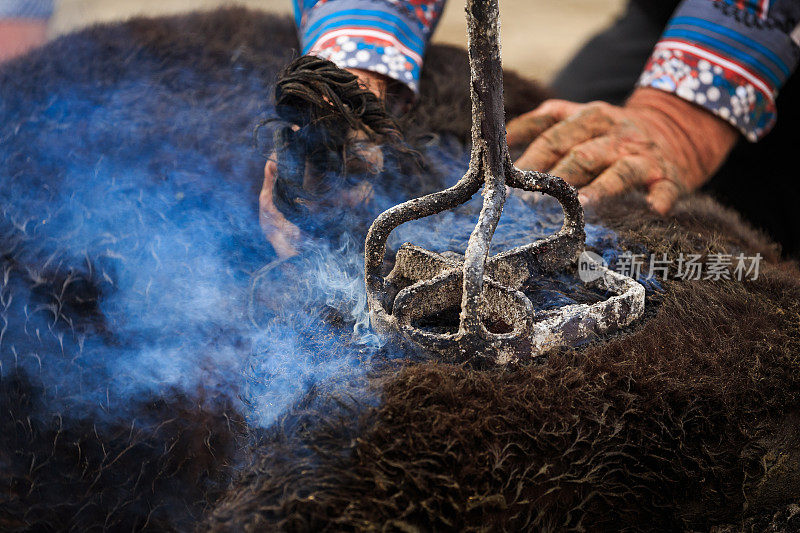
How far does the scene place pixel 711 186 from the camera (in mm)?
1479

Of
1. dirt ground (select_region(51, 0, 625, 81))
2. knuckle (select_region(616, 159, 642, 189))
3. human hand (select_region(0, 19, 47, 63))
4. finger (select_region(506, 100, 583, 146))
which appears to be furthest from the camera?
dirt ground (select_region(51, 0, 625, 81))

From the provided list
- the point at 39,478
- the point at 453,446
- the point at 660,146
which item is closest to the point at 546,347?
the point at 453,446

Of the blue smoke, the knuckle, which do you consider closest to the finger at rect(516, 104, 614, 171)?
the knuckle

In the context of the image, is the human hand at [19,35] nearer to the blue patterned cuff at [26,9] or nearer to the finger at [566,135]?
the blue patterned cuff at [26,9]

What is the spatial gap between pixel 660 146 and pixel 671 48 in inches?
8.7

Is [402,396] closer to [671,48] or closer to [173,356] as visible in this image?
[173,356]

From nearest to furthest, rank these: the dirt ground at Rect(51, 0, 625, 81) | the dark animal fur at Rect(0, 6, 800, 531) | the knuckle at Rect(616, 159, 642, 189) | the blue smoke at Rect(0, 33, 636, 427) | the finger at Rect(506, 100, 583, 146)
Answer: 1. the dark animal fur at Rect(0, 6, 800, 531)
2. the blue smoke at Rect(0, 33, 636, 427)
3. the knuckle at Rect(616, 159, 642, 189)
4. the finger at Rect(506, 100, 583, 146)
5. the dirt ground at Rect(51, 0, 625, 81)

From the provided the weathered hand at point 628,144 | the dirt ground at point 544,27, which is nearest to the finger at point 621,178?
the weathered hand at point 628,144

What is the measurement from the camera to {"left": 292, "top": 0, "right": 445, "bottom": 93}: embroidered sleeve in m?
0.99

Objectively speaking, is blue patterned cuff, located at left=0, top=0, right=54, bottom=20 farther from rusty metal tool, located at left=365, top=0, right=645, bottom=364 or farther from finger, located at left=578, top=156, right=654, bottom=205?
finger, located at left=578, top=156, right=654, bottom=205

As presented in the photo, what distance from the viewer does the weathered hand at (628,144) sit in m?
0.95

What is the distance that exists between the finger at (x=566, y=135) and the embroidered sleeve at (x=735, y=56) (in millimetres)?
225

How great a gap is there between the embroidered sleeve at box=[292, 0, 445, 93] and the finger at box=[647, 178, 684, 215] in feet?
1.34

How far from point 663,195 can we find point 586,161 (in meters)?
0.13
